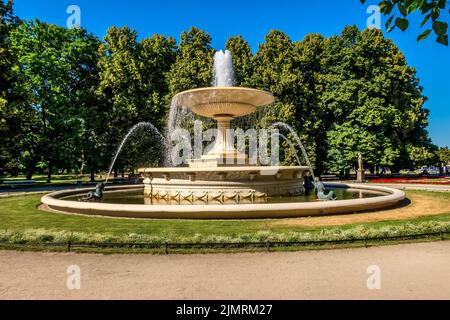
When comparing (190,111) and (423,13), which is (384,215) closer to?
(423,13)

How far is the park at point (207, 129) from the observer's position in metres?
12.8

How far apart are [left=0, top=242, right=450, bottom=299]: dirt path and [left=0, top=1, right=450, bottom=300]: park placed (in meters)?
2.63

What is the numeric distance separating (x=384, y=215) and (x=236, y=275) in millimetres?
8329

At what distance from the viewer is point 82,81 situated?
123 feet

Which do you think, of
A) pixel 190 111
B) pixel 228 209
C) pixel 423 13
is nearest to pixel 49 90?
pixel 190 111

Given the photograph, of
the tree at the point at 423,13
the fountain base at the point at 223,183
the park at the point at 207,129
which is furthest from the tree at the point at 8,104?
the tree at the point at 423,13

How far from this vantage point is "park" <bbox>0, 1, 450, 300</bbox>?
12844 mm

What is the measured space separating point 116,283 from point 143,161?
32.6m

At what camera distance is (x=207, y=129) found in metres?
37.1

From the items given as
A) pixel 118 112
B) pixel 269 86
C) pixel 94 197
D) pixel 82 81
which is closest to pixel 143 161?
pixel 118 112

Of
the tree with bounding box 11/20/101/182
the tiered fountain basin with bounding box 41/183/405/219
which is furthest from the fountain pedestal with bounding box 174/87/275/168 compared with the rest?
→ the tree with bounding box 11/20/101/182

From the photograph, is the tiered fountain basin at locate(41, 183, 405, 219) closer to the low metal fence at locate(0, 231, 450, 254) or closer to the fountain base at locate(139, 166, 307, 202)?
the fountain base at locate(139, 166, 307, 202)

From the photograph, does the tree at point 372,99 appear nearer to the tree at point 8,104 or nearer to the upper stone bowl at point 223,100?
the upper stone bowl at point 223,100
